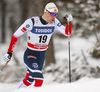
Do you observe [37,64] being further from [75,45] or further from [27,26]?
[75,45]

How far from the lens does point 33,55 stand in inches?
151

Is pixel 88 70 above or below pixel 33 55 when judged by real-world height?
below

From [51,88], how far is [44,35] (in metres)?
1.03

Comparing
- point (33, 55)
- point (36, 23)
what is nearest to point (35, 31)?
point (36, 23)

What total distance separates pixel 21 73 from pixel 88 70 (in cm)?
216

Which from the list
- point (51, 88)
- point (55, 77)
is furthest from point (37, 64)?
point (55, 77)

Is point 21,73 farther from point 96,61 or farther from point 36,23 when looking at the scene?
point 36,23

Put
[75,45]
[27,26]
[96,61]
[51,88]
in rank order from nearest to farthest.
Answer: [51,88], [27,26], [96,61], [75,45]

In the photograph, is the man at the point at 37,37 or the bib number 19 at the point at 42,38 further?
the bib number 19 at the point at 42,38

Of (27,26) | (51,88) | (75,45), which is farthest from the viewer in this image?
(75,45)

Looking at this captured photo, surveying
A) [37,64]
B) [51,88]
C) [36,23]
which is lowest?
[51,88]

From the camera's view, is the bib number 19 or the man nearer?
the man

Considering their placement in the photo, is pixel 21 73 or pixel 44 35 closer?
pixel 44 35

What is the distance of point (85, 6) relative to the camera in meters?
6.82
